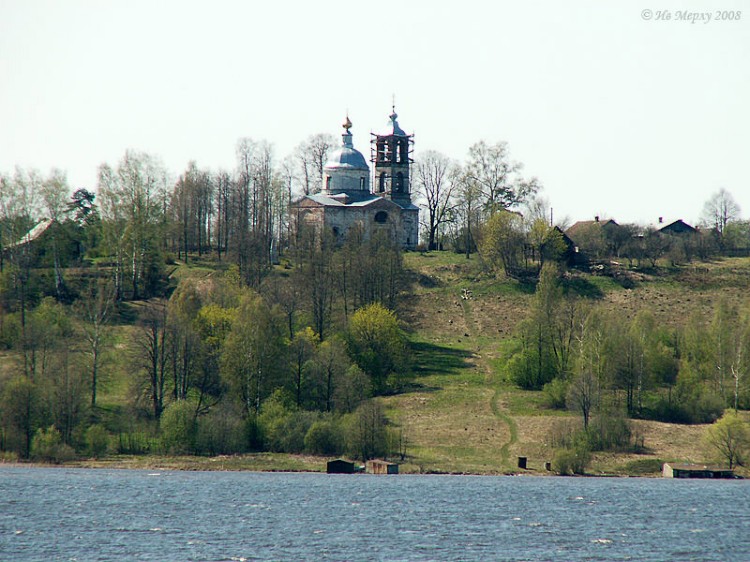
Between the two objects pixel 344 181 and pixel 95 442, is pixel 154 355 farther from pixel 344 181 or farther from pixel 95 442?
pixel 344 181

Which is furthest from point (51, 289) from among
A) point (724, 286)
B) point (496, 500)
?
point (724, 286)

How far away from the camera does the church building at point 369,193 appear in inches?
4109

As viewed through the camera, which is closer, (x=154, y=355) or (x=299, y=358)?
(x=154, y=355)

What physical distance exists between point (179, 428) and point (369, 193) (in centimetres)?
5442

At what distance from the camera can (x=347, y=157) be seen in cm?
11000

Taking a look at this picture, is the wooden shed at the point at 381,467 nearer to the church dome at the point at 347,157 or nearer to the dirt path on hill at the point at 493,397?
the dirt path on hill at the point at 493,397

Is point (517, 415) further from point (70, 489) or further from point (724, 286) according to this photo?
point (724, 286)

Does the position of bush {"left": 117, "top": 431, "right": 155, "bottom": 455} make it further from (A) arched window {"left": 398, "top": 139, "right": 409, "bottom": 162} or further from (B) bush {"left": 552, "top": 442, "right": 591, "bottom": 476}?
(A) arched window {"left": 398, "top": 139, "right": 409, "bottom": 162}

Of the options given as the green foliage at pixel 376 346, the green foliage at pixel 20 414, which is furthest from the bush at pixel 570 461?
the green foliage at pixel 20 414

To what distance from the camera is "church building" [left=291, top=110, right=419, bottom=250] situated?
104375mm

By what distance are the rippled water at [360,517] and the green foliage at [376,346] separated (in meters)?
16.7

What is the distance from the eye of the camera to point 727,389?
227 ft

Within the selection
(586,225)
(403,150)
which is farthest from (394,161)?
(586,225)

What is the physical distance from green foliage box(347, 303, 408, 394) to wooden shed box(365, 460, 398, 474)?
15.3 m
